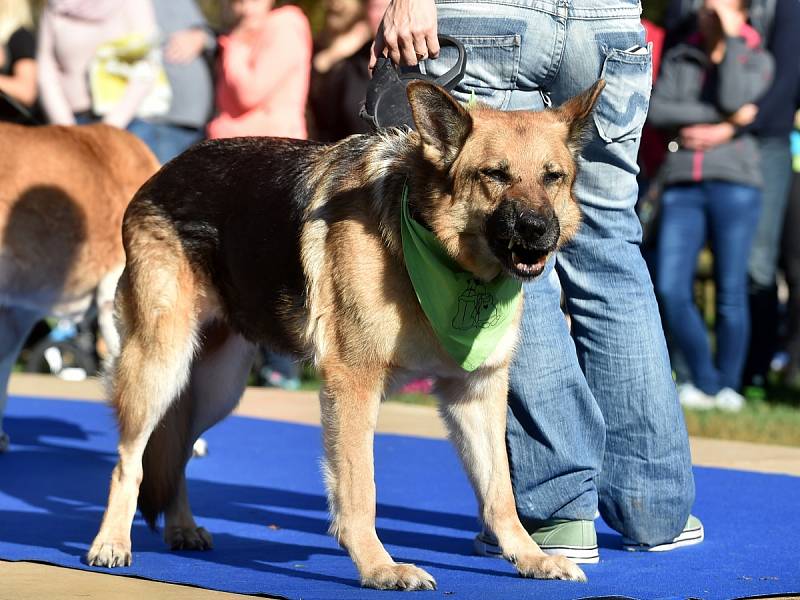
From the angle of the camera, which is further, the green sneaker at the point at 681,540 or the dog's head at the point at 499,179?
the green sneaker at the point at 681,540

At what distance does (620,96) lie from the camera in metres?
4.20

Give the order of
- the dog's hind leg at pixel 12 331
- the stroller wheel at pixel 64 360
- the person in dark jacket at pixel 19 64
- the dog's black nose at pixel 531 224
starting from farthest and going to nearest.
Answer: the stroller wheel at pixel 64 360
the person in dark jacket at pixel 19 64
the dog's hind leg at pixel 12 331
the dog's black nose at pixel 531 224

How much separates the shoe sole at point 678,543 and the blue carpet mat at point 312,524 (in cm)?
4

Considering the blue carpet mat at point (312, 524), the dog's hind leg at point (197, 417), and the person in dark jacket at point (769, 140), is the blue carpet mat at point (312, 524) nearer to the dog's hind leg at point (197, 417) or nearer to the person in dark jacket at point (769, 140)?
the dog's hind leg at point (197, 417)

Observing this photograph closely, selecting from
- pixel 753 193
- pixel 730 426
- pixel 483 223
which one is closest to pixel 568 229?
pixel 483 223

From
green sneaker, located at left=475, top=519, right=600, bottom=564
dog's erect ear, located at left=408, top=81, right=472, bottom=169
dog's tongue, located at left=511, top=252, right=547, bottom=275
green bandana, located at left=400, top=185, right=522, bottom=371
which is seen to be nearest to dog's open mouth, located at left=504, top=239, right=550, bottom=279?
dog's tongue, located at left=511, top=252, right=547, bottom=275

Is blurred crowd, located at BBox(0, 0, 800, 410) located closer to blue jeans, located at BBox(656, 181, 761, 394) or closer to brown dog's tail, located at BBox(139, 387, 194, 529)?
blue jeans, located at BBox(656, 181, 761, 394)

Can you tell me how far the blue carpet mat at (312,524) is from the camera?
152 inches

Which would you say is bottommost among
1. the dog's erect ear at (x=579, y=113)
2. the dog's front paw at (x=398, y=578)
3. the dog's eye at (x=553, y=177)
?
the dog's front paw at (x=398, y=578)

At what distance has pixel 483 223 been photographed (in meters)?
3.71

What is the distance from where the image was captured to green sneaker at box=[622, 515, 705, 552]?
4438 millimetres

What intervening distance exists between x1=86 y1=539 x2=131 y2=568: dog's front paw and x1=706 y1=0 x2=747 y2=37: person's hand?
5.51 meters

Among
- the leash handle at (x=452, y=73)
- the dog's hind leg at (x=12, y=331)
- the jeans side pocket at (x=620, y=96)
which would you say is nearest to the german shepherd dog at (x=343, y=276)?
the leash handle at (x=452, y=73)

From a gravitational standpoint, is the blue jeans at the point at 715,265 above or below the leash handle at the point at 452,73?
below
